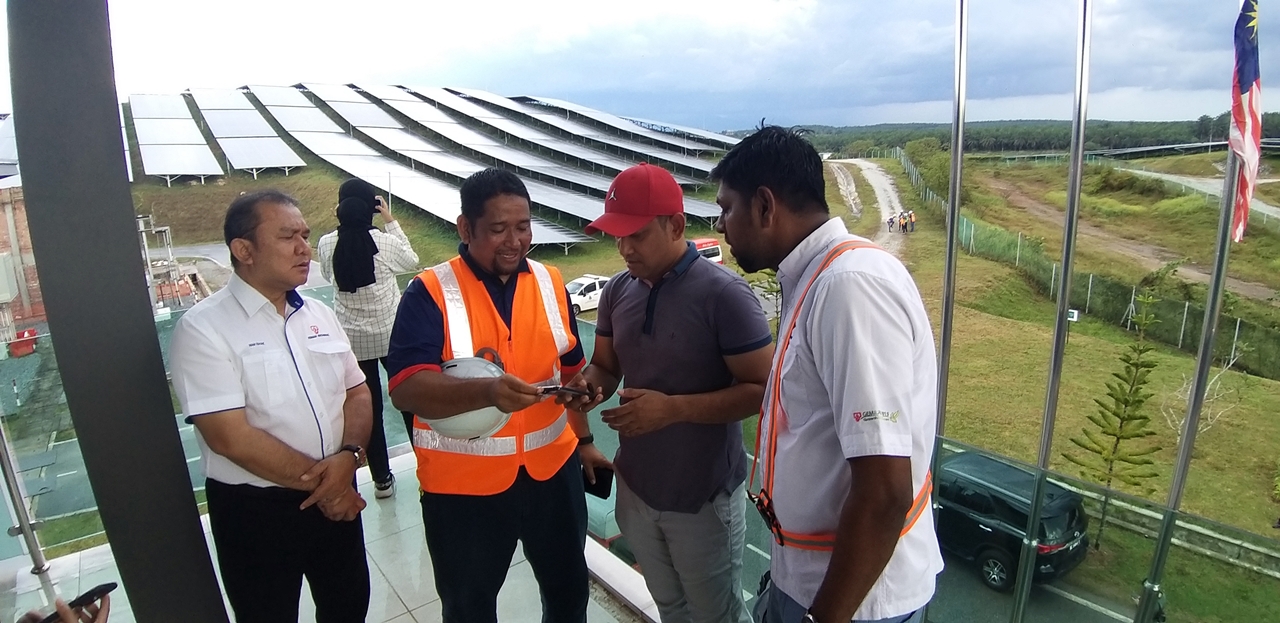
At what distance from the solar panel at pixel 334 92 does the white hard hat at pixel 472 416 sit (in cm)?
794

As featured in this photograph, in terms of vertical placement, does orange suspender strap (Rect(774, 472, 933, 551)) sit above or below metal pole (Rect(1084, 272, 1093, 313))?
above

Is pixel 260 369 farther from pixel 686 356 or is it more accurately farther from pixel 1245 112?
pixel 1245 112

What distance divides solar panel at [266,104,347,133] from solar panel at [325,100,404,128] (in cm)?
25

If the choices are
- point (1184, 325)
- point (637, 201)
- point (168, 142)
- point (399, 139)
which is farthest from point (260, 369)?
point (399, 139)

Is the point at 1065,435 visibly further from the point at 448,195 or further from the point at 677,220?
the point at 677,220

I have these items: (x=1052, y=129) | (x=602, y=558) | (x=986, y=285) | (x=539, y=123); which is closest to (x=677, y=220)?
(x=1052, y=129)

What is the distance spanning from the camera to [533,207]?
1607 millimetres

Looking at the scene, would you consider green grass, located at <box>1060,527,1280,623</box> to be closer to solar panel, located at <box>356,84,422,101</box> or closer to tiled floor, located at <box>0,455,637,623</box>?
tiled floor, located at <box>0,455,637,623</box>

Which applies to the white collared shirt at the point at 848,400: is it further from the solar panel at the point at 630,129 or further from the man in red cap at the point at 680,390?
the solar panel at the point at 630,129

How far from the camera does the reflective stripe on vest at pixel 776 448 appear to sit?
0.99 meters

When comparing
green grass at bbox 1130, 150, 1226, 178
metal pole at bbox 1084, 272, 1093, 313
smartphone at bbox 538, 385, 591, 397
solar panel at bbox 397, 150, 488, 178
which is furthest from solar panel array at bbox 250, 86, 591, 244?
metal pole at bbox 1084, 272, 1093, 313

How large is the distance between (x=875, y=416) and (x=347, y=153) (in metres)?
6.21

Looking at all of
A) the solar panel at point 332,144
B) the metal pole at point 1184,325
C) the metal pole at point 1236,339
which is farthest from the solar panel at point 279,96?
the metal pole at point 1236,339

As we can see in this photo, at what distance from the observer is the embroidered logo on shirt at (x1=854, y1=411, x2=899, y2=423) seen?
85cm
